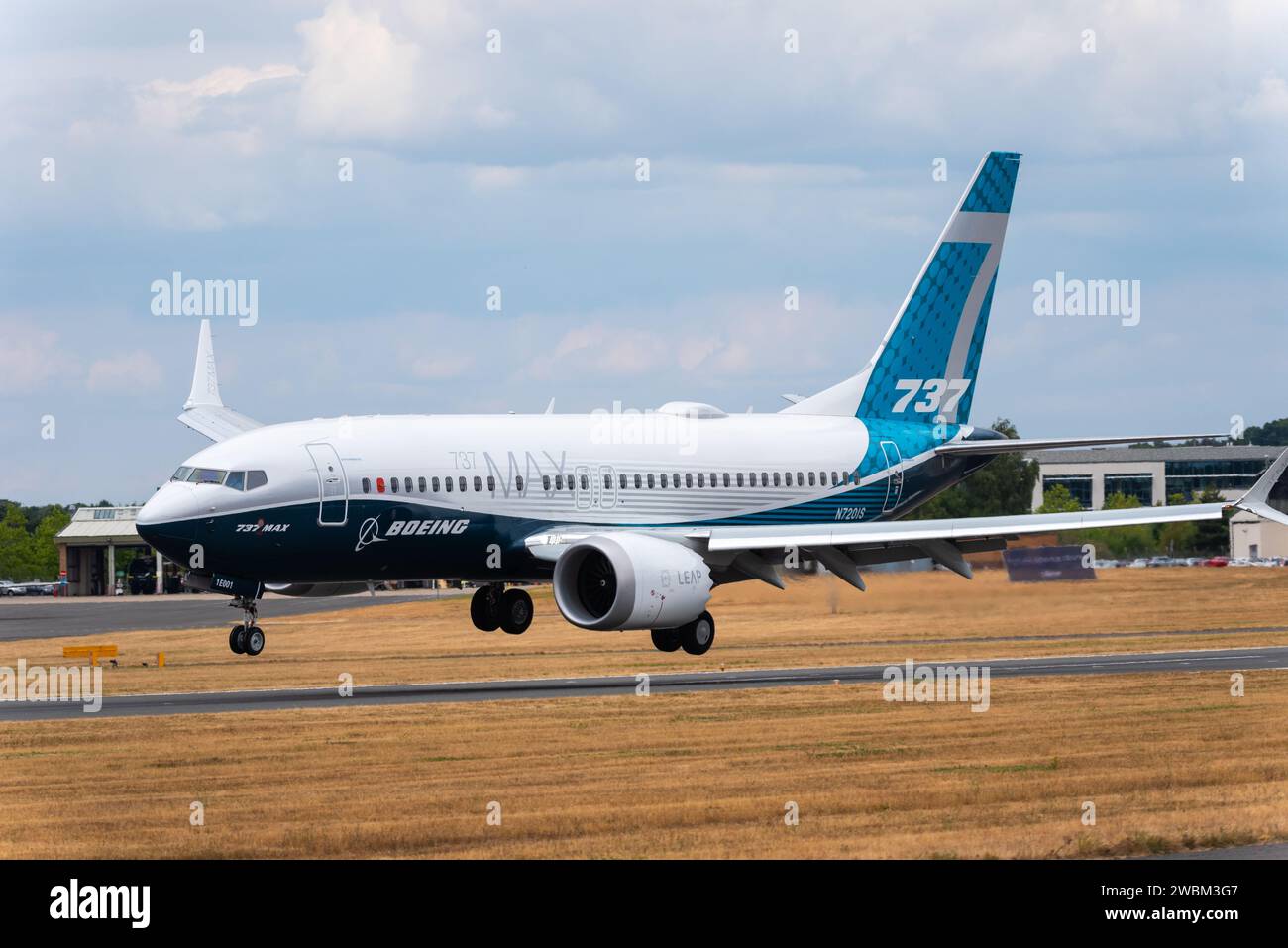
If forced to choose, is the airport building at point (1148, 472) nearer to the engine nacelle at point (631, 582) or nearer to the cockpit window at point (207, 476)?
the engine nacelle at point (631, 582)

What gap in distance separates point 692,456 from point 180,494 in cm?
1245

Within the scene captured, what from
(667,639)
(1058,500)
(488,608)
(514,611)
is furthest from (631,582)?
(1058,500)

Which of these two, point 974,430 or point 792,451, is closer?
point 792,451

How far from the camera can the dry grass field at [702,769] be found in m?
20.2

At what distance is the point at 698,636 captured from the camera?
42375 millimetres

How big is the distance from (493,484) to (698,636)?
583 centimetres

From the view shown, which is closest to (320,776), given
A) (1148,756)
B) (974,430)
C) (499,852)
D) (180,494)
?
(499,852)

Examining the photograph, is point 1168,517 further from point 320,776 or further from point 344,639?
point 344,639

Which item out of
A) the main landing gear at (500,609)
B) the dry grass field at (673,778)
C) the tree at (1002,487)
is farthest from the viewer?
the tree at (1002,487)

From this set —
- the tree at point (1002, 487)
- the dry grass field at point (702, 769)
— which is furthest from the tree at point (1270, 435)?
the dry grass field at point (702, 769)

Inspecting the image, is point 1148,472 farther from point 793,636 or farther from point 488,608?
point 488,608

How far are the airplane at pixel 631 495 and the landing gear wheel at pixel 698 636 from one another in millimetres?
44

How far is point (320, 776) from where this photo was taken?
2484 cm

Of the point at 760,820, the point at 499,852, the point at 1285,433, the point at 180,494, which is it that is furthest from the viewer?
the point at 1285,433
